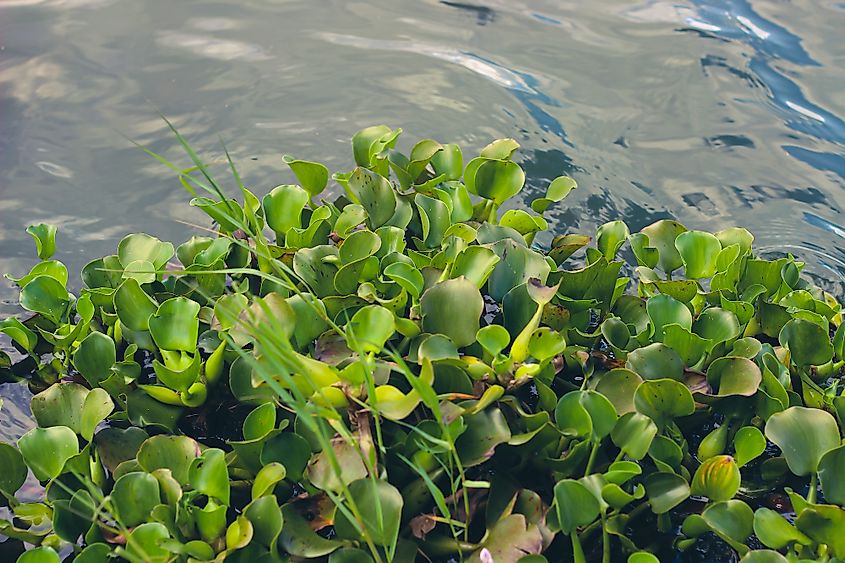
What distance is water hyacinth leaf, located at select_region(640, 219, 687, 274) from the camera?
4.55ft

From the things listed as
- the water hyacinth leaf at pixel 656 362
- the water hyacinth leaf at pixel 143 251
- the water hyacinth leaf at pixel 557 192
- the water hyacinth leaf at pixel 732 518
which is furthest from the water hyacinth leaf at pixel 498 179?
the water hyacinth leaf at pixel 732 518

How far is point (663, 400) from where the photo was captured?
1.07 m

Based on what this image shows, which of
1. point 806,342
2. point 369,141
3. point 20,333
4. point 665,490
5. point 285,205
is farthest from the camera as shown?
point 369,141

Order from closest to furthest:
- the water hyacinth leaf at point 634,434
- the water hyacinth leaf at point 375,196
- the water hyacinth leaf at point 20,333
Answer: the water hyacinth leaf at point 634,434 → the water hyacinth leaf at point 20,333 → the water hyacinth leaf at point 375,196

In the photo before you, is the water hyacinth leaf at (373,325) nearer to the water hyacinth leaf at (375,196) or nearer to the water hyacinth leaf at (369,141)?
the water hyacinth leaf at (375,196)

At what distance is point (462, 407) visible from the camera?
1.08 metres

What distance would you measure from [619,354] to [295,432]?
1.42 feet

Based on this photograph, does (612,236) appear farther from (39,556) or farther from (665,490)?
(39,556)

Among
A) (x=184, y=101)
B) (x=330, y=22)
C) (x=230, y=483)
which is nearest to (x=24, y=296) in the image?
(x=230, y=483)

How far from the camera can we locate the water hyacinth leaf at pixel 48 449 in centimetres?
108

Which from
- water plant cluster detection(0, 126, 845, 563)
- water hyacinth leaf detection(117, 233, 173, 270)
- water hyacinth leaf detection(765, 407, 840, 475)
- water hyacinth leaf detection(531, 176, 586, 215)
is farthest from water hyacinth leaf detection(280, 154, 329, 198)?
water hyacinth leaf detection(765, 407, 840, 475)

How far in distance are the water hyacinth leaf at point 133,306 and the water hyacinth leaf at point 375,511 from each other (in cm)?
40

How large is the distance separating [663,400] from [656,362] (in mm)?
63

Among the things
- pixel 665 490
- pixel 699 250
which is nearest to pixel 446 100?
pixel 699 250
